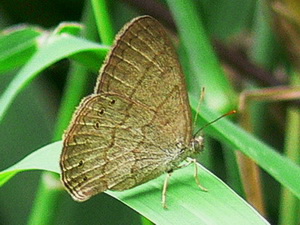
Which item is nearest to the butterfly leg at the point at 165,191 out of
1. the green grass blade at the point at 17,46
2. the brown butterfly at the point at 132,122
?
the brown butterfly at the point at 132,122

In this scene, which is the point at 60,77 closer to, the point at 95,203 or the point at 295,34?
the point at 95,203

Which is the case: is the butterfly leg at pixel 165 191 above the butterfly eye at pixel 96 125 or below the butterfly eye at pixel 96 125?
below

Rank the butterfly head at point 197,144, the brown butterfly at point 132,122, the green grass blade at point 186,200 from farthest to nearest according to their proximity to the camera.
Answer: the butterfly head at point 197,144 < the brown butterfly at point 132,122 < the green grass blade at point 186,200

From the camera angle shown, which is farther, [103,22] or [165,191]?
[103,22]

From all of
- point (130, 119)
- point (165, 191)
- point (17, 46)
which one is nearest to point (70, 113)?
point (17, 46)

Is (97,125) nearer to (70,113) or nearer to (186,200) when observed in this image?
(186,200)

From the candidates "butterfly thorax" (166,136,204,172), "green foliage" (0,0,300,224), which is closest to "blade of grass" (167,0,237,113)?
"green foliage" (0,0,300,224)

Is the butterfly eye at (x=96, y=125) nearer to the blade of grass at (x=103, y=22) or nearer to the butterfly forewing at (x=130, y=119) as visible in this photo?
the butterfly forewing at (x=130, y=119)

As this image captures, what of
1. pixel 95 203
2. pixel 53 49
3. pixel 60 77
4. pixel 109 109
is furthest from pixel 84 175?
A: pixel 60 77
